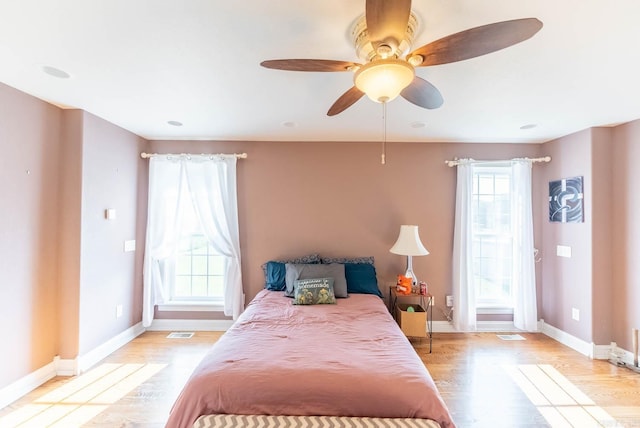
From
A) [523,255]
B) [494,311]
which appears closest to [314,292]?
[494,311]

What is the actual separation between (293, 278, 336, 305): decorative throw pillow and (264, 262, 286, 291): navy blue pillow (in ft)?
1.17

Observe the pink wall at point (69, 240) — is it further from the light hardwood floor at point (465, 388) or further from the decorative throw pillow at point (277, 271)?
the decorative throw pillow at point (277, 271)

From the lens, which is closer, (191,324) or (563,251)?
(563,251)

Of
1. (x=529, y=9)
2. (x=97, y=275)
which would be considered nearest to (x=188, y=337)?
(x=97, y=275)

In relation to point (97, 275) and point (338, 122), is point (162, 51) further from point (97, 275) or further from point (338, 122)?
point (97, 275)

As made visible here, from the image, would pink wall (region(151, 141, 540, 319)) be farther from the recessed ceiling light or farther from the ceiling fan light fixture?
the ceiling fan light fixture

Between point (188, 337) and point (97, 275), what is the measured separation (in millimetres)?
1192

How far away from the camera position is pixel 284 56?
1763mm

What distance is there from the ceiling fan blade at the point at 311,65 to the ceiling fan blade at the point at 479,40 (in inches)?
13.5

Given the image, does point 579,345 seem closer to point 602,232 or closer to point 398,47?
point 602,232

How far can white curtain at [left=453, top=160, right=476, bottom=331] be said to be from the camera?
3.46 meters

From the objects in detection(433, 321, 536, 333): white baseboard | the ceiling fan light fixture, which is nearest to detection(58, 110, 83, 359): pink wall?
the ceiling fan light fixture

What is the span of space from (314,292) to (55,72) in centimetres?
261

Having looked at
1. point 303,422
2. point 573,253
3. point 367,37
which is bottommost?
point 303,422
